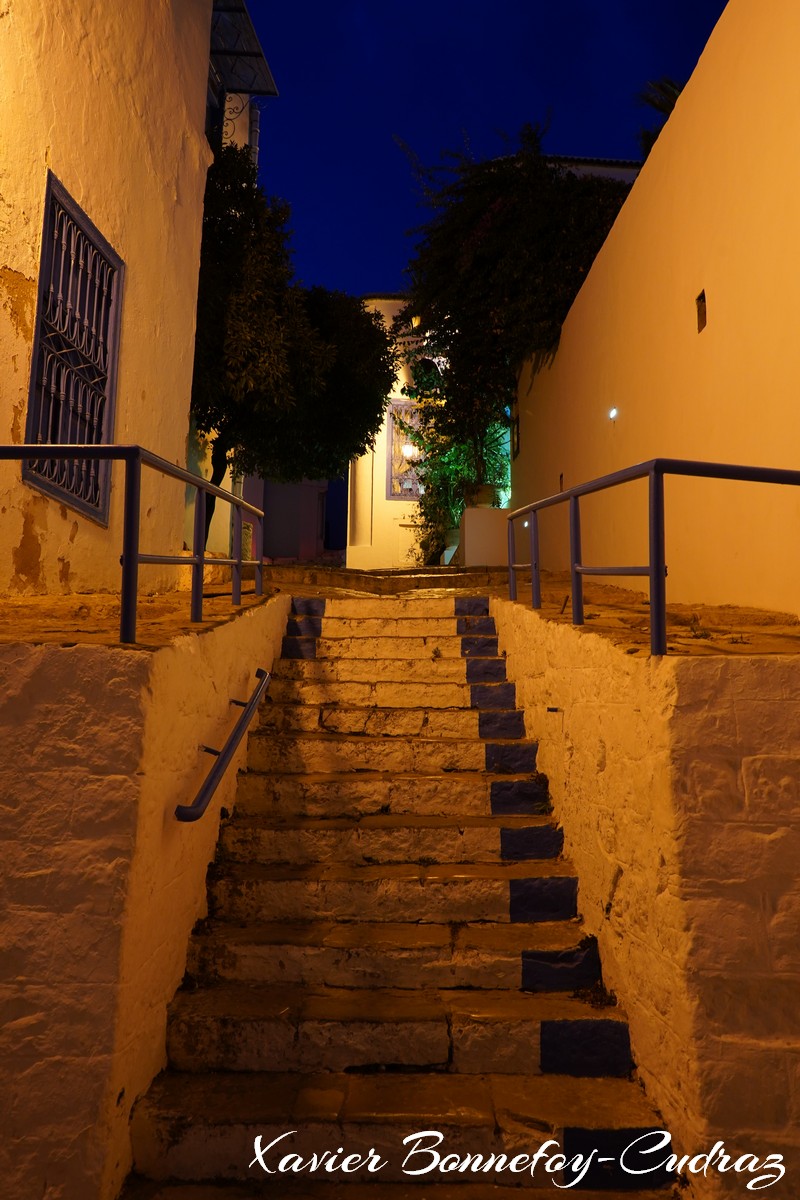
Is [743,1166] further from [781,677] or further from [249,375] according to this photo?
[249,375]

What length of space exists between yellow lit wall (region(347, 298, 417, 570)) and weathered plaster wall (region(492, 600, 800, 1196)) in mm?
12985

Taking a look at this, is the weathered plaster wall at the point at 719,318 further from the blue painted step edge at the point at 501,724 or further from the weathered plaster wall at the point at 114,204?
the weathered plaster wall at the point at 114,204

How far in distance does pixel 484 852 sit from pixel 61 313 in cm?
426

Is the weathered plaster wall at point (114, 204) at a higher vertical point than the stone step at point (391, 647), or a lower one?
higher

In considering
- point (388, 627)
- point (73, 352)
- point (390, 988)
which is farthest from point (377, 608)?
point (390, 988)

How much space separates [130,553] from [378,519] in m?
13.3

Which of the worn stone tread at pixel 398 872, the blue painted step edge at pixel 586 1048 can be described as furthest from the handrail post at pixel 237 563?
the blue painted step edge at pixel 586 1048

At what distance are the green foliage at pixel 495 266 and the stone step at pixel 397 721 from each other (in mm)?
7487

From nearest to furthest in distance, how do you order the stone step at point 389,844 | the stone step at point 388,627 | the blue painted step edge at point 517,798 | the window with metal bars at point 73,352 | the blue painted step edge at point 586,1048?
1. the blue painted step edge at point 586,1048
2. the stone step at point 389,844
3. the blue painted step edge at point 517,798
4. the window with metal bars at point 73,352
5. the stone step at point 388,627

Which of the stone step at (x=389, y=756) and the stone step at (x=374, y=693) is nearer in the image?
the stone step at (x=389, y=756)

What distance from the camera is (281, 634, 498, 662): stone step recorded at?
6.05 m

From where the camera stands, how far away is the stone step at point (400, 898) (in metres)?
4.03

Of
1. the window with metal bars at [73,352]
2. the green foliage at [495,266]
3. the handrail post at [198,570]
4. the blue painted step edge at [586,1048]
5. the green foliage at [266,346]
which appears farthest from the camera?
the green foliage at [495,266]

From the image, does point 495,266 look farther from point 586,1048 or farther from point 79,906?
point 79,906
